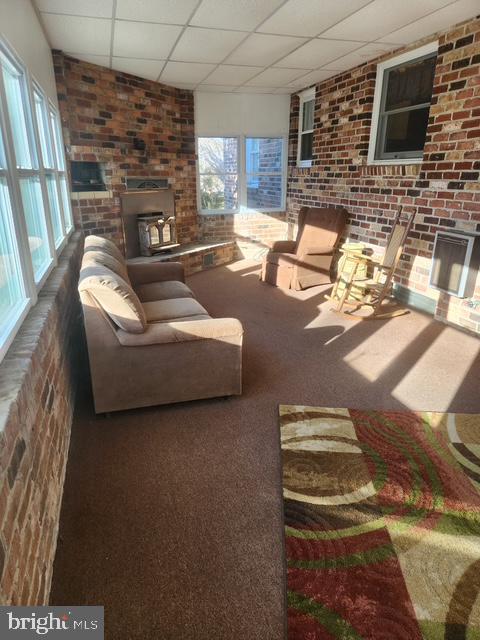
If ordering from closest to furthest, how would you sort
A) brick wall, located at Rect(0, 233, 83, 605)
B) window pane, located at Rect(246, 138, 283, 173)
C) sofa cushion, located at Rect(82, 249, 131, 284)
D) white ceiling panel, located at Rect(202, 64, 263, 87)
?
brick wall, located at Rect(0, 233, 83, 605)
sofa cushion, located at Rect(82, 249, 131, 284)
white ceiling panel, located at Rect(202, 64, 263, 87)
window pane, located at Rect(246, 138, 283, 173)

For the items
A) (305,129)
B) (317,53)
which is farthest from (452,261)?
(305,129)

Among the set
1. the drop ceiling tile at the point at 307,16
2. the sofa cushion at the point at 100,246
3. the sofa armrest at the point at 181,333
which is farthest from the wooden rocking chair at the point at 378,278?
the sofa cushion at the point at 100,246

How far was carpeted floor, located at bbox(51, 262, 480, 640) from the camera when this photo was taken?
4.82 feet

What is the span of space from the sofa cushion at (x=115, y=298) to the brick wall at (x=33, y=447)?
0.67ft

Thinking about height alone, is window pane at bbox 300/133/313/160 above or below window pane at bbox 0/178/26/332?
above

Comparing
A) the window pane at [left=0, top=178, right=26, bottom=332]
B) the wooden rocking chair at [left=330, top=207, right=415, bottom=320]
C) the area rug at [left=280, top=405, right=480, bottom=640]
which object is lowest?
the area rug at [left=280, top=405, right=480, bottom=640]

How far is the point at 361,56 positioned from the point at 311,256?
7.29ft

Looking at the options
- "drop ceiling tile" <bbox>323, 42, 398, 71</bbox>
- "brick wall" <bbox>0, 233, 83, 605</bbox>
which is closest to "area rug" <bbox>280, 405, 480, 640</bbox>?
"brick wall" <bbox>0, 233, 83, 605</bbox>

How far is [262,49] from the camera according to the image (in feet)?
13.9

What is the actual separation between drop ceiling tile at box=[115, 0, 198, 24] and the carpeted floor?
104 inches

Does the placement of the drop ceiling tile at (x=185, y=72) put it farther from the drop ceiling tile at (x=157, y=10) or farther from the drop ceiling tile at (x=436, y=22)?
the drop ceiling tile at (x=436, y=22)

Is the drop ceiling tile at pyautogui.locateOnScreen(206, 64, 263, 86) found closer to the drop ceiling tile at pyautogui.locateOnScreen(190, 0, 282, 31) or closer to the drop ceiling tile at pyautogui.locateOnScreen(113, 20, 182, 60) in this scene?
the drop ceiling tile at pyautogui.locateOnScreen(113, 20, 182, 60)

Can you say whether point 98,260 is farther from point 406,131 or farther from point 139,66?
point 406,131

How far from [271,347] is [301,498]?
1753 millimetres
